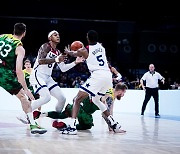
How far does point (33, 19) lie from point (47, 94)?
52.5 ft

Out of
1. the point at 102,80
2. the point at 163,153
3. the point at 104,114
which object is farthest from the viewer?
the point at 104,114

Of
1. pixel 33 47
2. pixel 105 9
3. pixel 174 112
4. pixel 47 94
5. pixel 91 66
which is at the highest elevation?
pixel 105 9

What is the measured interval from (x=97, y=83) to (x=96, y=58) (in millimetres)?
424

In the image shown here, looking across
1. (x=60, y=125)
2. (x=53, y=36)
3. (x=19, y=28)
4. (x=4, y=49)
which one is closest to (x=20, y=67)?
(x=4, y=49)

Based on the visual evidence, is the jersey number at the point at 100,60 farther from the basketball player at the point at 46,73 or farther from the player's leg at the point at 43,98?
the player's leg at the point at 43,98

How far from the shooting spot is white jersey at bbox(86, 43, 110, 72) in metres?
6.89

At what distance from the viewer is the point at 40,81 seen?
23.6 feet

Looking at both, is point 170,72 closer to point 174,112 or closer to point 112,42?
point 112,42

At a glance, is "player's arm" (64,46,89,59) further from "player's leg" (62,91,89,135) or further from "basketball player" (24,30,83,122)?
"player's leg" (62,91,89,135)

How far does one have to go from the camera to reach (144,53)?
2438cm

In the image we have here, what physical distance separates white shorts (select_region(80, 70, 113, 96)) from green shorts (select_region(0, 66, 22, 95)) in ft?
3.98

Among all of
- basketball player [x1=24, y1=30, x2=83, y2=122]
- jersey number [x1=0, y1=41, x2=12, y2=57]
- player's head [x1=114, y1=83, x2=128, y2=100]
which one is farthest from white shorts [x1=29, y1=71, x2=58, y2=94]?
→ player's head [x1=114, y1=83, x2=128, y2=100]

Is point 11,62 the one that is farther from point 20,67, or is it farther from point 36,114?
point 36,114

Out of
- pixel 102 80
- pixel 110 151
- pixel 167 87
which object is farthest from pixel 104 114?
pixel 167 87
